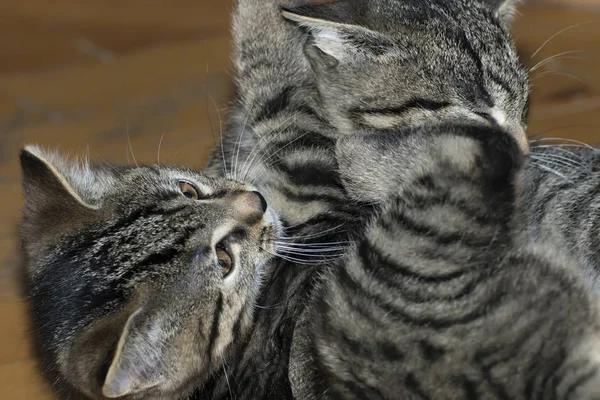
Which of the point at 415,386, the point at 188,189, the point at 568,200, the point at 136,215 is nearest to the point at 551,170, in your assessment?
the point at 568,200

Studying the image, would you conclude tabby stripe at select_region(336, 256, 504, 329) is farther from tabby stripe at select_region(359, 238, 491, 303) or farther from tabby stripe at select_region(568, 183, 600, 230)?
tabby stripe at select_region(568, 183, 600, 230)

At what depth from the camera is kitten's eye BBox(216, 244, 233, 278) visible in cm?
184

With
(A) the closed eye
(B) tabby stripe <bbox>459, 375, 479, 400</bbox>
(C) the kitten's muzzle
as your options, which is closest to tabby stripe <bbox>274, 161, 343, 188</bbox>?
(A) the closed eye

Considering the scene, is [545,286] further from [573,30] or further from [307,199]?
[573,30]

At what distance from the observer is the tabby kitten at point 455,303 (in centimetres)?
150

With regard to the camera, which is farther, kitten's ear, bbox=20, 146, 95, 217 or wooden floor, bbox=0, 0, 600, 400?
wooden floor, bbox=0, 0, 600, 400

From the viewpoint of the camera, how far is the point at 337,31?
200 cm

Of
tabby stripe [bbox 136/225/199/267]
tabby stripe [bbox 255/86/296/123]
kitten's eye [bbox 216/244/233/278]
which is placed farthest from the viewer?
tabby stripe [bbox 255/86/296/123]

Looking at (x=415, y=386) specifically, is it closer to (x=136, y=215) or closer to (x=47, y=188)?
(x=136, y=215)

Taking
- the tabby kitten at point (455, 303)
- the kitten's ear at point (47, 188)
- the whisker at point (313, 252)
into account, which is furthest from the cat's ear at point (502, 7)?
the kitten's ear at point (47, 188)

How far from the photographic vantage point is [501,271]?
1.56 metres

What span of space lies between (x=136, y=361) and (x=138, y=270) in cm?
22

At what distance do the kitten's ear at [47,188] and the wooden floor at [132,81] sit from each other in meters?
0.56

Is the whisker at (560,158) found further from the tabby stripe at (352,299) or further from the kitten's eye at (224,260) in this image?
the kitten's eye at (224,260)
